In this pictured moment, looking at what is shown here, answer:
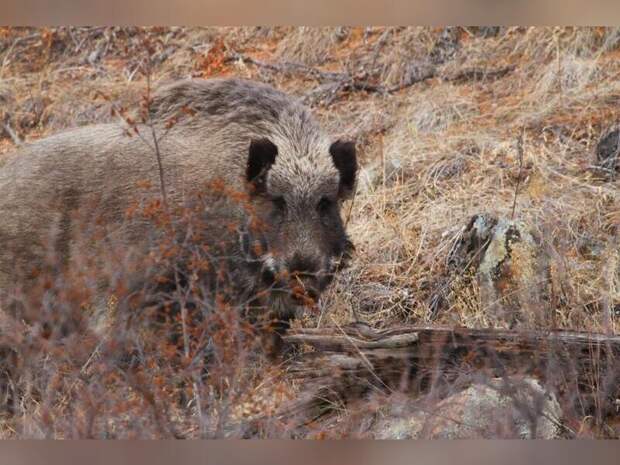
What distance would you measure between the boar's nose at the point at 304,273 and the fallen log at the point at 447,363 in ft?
0.88

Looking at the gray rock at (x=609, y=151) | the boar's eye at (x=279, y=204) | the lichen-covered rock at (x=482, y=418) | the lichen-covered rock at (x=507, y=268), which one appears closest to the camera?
the lichen-covered rock at (x=482, y=418)

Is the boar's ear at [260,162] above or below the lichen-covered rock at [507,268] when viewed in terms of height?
above

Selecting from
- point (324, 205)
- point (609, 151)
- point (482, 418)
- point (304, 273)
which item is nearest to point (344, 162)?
point (324, 205)

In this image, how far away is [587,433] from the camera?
14.9 feet

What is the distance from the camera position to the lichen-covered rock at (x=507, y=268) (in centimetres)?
500

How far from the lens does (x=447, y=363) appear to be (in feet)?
15.6

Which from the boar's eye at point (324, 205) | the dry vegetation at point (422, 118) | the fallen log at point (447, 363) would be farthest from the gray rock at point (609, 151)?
the boar's eye at point (324, 205)

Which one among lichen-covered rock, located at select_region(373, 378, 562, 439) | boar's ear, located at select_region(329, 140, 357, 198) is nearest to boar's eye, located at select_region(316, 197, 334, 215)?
boar's ear, located at select_region(329, 140, 357, 198)

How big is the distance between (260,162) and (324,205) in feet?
1.12

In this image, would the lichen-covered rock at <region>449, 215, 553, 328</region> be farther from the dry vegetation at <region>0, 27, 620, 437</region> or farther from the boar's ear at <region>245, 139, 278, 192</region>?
the boar's ear at <region>245, 139, 278, 192</region>

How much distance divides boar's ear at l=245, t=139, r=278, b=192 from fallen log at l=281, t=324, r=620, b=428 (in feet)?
2.48

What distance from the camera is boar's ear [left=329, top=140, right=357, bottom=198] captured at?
490 centimetres

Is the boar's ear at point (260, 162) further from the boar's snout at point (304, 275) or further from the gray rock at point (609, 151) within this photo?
the gray rock at point (609, 151)
